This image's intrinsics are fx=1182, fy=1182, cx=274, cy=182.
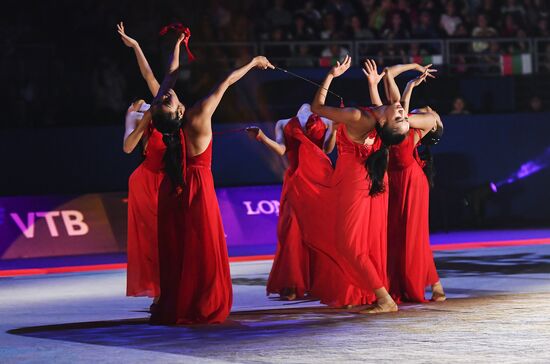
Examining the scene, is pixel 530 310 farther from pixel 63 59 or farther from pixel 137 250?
pixel 63 59

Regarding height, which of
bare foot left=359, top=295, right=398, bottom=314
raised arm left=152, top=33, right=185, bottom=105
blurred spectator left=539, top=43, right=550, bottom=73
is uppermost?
blurred spectator left=539, top=43, right=550, bottom=73

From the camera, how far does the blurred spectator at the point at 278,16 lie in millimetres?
19109

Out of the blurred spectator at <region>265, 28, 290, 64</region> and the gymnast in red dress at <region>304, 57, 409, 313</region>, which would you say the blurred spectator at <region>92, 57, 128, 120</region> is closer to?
the blurred spectator at <region>265, 28, 290, 64</region>

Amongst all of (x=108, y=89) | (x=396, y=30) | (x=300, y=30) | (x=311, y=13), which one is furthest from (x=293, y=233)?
(x=396, y=30)

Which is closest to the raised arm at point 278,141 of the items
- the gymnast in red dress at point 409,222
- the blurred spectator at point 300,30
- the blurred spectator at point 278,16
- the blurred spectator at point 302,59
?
the gymnast in red dress at point 409,222

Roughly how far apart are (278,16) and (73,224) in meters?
5.32

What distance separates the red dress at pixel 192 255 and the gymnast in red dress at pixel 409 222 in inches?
67.7

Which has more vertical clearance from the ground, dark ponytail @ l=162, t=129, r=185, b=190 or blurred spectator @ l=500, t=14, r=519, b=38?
blurred spectator @ l=500, t=14, r=519, b=38

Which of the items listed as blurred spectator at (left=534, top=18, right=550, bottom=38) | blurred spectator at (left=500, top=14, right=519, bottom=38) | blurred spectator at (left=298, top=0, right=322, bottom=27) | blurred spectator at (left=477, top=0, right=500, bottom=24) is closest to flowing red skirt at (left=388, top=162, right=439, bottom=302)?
blurred spectator at (left=298, top=0, right=322, bottom=27)

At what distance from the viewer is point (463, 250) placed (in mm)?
15305

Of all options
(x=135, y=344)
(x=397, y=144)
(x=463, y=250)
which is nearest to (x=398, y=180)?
(x=397, y=144)

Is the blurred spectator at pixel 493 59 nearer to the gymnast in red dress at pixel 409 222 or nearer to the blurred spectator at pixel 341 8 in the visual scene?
the blurred spectator at pixel 341 8

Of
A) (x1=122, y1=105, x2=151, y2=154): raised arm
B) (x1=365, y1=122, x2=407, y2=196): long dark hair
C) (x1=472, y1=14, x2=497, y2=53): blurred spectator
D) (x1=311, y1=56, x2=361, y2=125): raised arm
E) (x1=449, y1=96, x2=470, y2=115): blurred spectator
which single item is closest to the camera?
(x1=122, y1=105, x2=151, y2=154): raised arm

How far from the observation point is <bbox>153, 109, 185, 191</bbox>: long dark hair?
870 centimetres
